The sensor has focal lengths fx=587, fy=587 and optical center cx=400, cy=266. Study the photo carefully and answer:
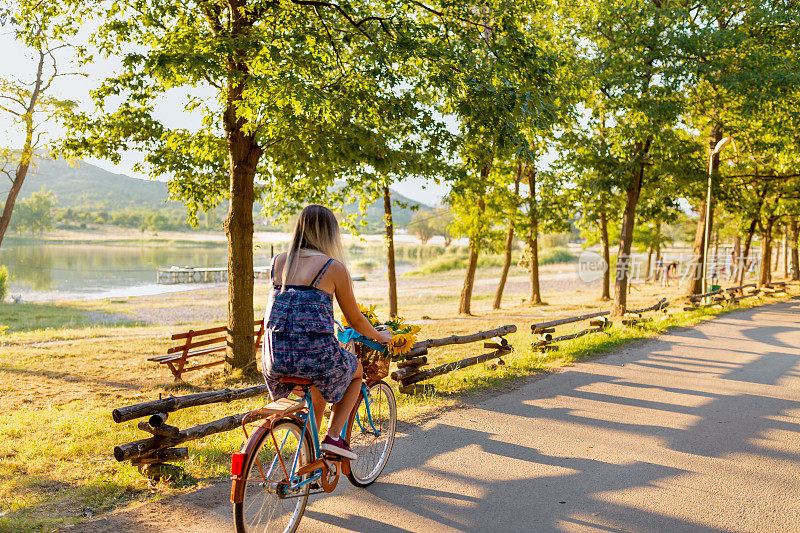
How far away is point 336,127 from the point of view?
10086 mm

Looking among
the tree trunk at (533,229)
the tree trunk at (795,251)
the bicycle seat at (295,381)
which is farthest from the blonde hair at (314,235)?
the tree trunk at (795,251)

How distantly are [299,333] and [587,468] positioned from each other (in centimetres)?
314

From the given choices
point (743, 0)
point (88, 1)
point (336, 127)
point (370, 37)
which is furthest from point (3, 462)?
point (743, 0)

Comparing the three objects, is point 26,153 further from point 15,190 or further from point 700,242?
point 700,242

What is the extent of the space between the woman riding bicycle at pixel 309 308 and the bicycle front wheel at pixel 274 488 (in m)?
0.27

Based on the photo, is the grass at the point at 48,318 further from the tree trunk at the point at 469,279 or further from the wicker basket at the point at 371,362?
the wicker basket at the point at 371,362

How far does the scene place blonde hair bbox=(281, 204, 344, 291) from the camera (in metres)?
3.80

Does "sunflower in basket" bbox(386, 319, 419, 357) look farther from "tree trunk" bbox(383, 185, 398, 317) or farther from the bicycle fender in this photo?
"tree trunk" bbox(383, 185, 398, 317)

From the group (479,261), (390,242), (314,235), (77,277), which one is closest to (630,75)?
(390,242)

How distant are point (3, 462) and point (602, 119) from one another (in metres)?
18.7

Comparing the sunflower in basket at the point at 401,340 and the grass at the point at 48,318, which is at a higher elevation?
the sunflower in basket at the point at 401,340

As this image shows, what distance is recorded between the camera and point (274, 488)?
373 centimetres

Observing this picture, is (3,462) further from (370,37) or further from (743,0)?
(743,0)

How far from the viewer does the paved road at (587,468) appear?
4184 mm
